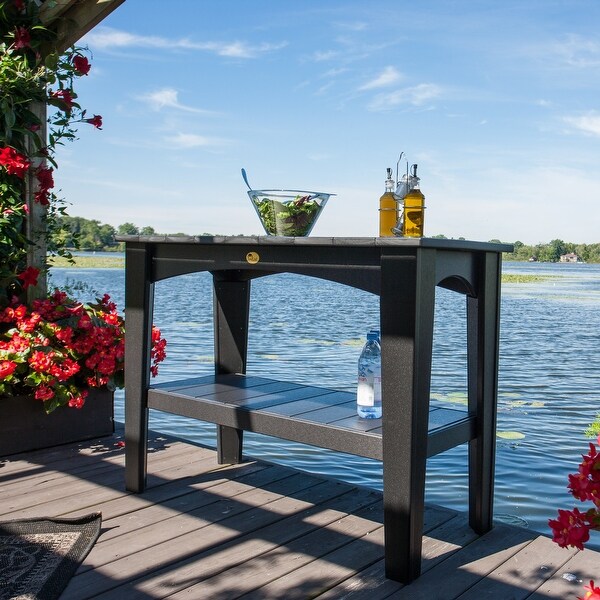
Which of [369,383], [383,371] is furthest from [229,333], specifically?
[383,371]

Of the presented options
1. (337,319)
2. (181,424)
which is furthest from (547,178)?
(181,424)

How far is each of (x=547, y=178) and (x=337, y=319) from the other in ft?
61.3

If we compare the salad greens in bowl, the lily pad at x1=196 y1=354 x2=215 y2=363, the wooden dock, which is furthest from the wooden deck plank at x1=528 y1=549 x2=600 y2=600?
the lily pad at x1=196 y1=354 x2=215 y2=363

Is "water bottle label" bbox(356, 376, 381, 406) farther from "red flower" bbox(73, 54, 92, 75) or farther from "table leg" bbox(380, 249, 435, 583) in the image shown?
"red flower" bbox(73, 54, 92, 75)

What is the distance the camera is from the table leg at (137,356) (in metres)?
2.46

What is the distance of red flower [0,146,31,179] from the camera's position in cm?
316

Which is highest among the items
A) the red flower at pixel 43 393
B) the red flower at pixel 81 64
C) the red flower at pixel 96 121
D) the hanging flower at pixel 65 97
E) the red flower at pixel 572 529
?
the red flower at pixel 81 64

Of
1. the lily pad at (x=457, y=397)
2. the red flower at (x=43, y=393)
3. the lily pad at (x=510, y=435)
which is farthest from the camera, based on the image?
the lily pad at (x=457, y=397)

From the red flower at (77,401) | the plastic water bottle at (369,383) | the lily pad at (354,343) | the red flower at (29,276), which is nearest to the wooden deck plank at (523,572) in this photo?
the plastic water bottle at (369,383)

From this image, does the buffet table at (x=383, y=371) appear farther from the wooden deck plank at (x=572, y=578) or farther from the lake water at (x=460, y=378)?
the lake water at (x=460, y=378)

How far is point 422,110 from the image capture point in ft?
58.6

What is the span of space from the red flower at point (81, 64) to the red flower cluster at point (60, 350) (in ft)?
3.44

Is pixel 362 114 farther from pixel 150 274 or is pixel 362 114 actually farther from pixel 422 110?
pixel 150 274

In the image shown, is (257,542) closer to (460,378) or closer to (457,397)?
(457,397)
